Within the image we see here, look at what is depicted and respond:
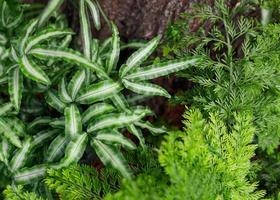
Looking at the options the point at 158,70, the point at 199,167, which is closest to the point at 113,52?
the point at 158,70

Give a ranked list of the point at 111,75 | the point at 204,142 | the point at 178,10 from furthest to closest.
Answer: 1. the point at 178,10
2. the point at 111,75
3. the point at 204,142

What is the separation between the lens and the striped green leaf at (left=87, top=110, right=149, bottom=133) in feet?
4.63

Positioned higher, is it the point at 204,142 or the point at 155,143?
the point at 204,142

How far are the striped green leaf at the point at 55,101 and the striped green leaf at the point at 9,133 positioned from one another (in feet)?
0.60

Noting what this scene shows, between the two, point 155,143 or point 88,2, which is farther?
point 155,143

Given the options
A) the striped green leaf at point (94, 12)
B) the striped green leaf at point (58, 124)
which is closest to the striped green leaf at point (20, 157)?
the striped green leaf at point (58, 124)

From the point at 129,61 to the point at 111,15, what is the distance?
17.7 inches

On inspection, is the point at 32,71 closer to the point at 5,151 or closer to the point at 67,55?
the point at 67,55

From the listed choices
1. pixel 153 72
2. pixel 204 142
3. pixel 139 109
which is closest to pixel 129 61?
pixel 153 72

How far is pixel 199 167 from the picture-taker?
108 cm

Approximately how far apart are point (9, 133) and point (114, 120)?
16.7 inches

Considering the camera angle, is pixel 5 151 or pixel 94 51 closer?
pixel 5 151

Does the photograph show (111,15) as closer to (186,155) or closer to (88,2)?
(88,2)

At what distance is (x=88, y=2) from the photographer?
1613 millimetres
